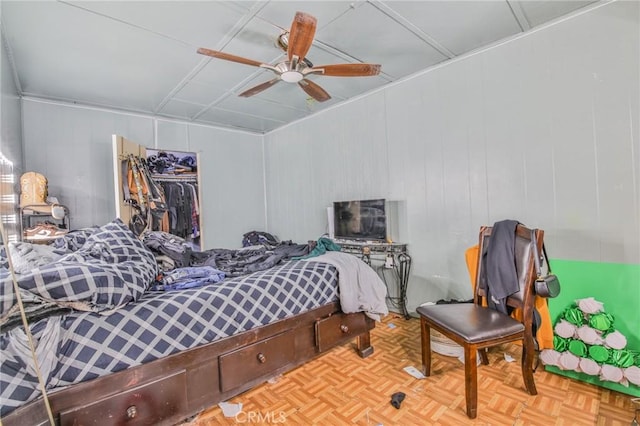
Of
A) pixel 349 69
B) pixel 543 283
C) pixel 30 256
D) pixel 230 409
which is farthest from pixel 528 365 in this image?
pixel 30 256

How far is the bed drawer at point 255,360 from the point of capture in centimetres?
161

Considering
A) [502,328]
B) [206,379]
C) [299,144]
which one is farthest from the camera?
[299,144]

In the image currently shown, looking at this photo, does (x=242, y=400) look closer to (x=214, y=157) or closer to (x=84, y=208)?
(x=84, y=208)

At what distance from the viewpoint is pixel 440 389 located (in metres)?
1.88

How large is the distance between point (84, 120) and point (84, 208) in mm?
1101

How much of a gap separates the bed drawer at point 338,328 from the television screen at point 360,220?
46.8 inches

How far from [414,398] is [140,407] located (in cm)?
152

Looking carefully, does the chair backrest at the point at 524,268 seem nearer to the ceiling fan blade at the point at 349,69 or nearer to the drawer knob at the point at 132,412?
the ceiling fan blade at the point at 349,69

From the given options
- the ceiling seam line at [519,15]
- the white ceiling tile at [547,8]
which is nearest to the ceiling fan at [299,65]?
the ceiling seam line at [519,15]

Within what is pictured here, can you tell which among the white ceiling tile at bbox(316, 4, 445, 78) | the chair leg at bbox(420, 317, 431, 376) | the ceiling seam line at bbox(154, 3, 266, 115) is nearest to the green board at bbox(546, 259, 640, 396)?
the chair leg at bbox(420, 317, 431, 376)

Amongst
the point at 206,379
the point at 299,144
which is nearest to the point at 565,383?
the point at 206,379

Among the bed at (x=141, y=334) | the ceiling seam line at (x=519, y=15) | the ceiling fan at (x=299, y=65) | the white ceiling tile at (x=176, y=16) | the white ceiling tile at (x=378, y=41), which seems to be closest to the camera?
the bed at (x=141, y=334)

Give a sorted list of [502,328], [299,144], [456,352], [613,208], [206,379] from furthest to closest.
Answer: [299,144] < [456,352] < [613,208] < [502,328] < [206,379]

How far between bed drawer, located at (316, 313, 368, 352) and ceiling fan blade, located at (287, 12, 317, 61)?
73.8 inches
